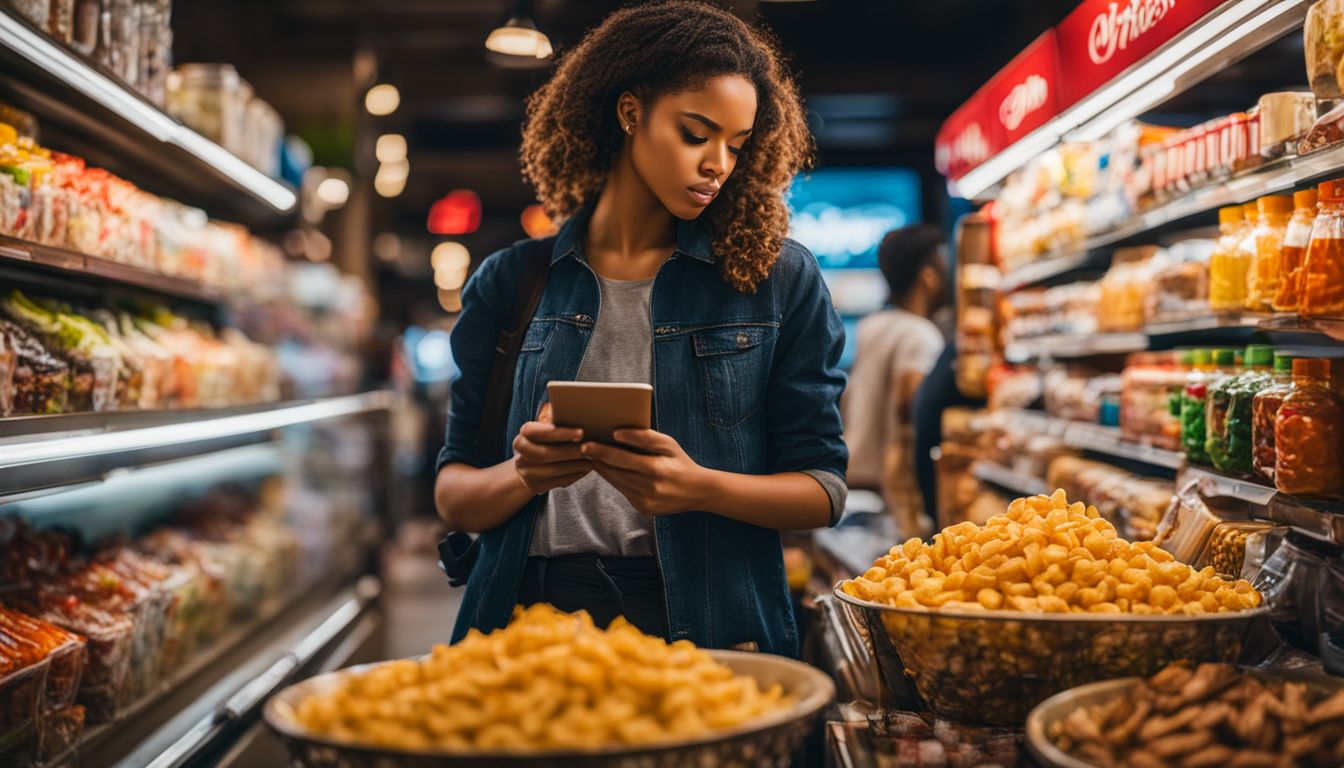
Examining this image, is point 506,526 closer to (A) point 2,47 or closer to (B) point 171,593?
(A) point 2,47

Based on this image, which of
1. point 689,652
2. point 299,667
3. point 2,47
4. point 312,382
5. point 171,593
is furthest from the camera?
point 312,382

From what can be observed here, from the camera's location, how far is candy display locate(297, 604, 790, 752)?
1294 mm

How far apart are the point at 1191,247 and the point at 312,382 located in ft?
13.5

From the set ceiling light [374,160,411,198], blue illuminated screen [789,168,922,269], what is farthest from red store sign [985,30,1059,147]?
ceiling light [374,160,411,198]

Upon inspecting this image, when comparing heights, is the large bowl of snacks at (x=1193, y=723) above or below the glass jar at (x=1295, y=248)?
below

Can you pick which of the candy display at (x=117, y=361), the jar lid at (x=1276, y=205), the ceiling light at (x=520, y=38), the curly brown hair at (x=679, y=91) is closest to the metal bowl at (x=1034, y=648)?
the curly brown hair at (x=679, y=91)

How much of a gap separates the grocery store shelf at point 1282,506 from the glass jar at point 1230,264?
0.44 meters

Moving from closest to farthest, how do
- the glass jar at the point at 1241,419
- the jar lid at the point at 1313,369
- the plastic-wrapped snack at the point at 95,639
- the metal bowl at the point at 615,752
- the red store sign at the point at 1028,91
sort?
1. the metal bowl at the point at 615,752
2. the jar lid at the point at 1313,369
3. the glass jar at the point at 1241,419
4. the plastic-wrapped snack at the point at 95,639
5. the red store sign at the point at 1028,91

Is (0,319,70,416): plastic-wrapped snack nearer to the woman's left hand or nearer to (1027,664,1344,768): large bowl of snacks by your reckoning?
the woman's left hand

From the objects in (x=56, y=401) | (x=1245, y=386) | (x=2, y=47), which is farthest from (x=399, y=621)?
(x=1245, y=386)

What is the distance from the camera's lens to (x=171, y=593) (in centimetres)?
352

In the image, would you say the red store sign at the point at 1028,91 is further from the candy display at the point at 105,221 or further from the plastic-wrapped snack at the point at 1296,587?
the candy display at the point at 105,221

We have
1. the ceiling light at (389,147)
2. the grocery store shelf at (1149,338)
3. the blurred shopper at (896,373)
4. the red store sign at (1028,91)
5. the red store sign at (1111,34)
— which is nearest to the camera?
the red store sign at (1111,34)

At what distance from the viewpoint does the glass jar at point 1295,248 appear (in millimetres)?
2141
